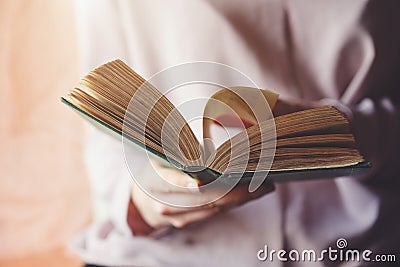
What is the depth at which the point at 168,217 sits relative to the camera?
673 millimetres

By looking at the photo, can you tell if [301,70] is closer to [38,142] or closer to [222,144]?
[222,144]

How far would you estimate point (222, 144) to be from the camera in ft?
1.77

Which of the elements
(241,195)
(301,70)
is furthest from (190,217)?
(301,70)

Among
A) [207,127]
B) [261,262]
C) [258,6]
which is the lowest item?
[261,262]

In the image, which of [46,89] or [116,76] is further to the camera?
[46,89]

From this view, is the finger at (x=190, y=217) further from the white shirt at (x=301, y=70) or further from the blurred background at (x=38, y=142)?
the blurred background at (x=38, y=142)

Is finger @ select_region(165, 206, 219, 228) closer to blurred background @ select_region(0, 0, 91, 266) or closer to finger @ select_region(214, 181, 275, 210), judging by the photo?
finger @ select_region(214, 181, 275, 210)

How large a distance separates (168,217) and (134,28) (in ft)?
0.77

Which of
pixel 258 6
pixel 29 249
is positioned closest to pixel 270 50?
pixel 258 6

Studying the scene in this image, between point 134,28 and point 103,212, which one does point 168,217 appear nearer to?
point 103,212

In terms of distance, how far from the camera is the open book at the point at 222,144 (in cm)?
52

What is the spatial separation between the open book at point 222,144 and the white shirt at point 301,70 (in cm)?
11

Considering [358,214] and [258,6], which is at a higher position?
[258,6]

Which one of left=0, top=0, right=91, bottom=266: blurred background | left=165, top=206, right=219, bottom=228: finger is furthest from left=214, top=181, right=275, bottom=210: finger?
left=0, top=0, right=91, bottom=266: blurred background
